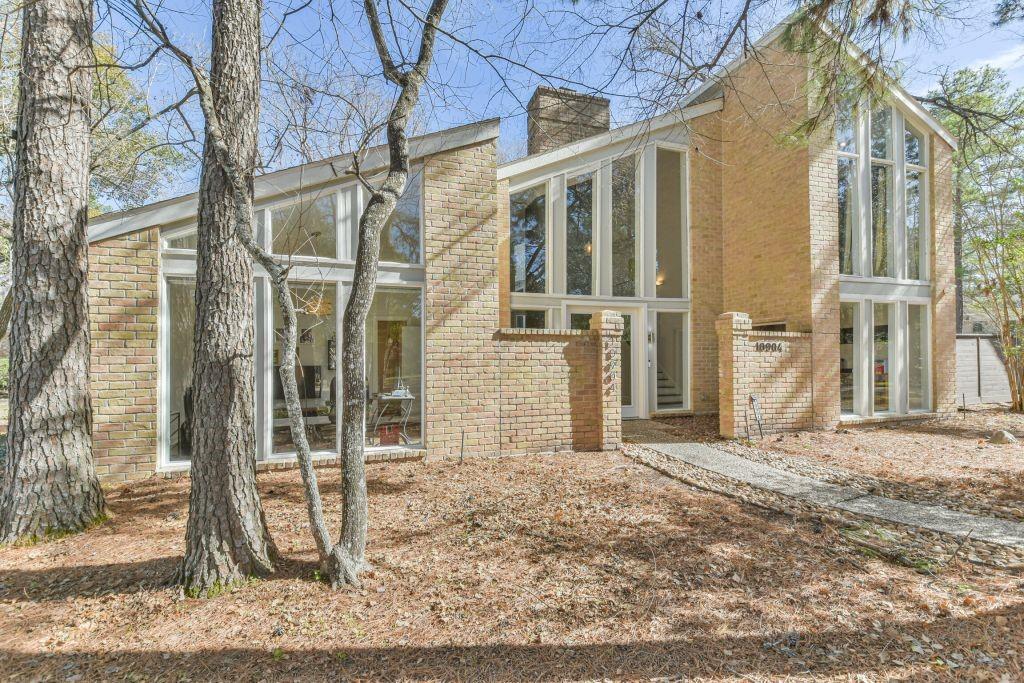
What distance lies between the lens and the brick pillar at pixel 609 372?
686 centimetres

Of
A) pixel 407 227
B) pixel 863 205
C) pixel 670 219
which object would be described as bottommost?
pixel 407 227

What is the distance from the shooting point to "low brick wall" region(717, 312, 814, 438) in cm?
788

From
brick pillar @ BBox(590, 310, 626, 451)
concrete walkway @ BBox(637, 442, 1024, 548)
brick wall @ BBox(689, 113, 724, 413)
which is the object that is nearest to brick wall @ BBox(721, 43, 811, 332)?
brick wall @ BBox(689, 113, 724, 413)

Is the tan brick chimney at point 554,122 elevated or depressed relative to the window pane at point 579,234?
elevated

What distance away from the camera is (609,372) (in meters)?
6.86

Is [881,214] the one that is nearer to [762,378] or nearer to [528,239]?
[762,378]

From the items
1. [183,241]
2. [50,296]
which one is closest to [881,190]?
[183,241]

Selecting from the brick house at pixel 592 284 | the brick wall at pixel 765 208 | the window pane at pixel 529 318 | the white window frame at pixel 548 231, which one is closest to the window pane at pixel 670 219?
the brick house at pixel 592 284

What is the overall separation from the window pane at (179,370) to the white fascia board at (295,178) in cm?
73

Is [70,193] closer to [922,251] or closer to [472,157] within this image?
[472,157]

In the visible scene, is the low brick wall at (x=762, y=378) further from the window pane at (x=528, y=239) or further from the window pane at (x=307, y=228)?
the window pane at (x=307, y=228)

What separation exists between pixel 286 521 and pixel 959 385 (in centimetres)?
1446

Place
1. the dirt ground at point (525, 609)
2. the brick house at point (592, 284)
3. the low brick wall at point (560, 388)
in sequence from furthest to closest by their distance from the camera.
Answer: the low brick wall at point (560, 388) → the brick house at point (592, 284) → the dirt ground at point (525, 609)

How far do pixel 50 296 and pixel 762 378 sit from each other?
364 inches
